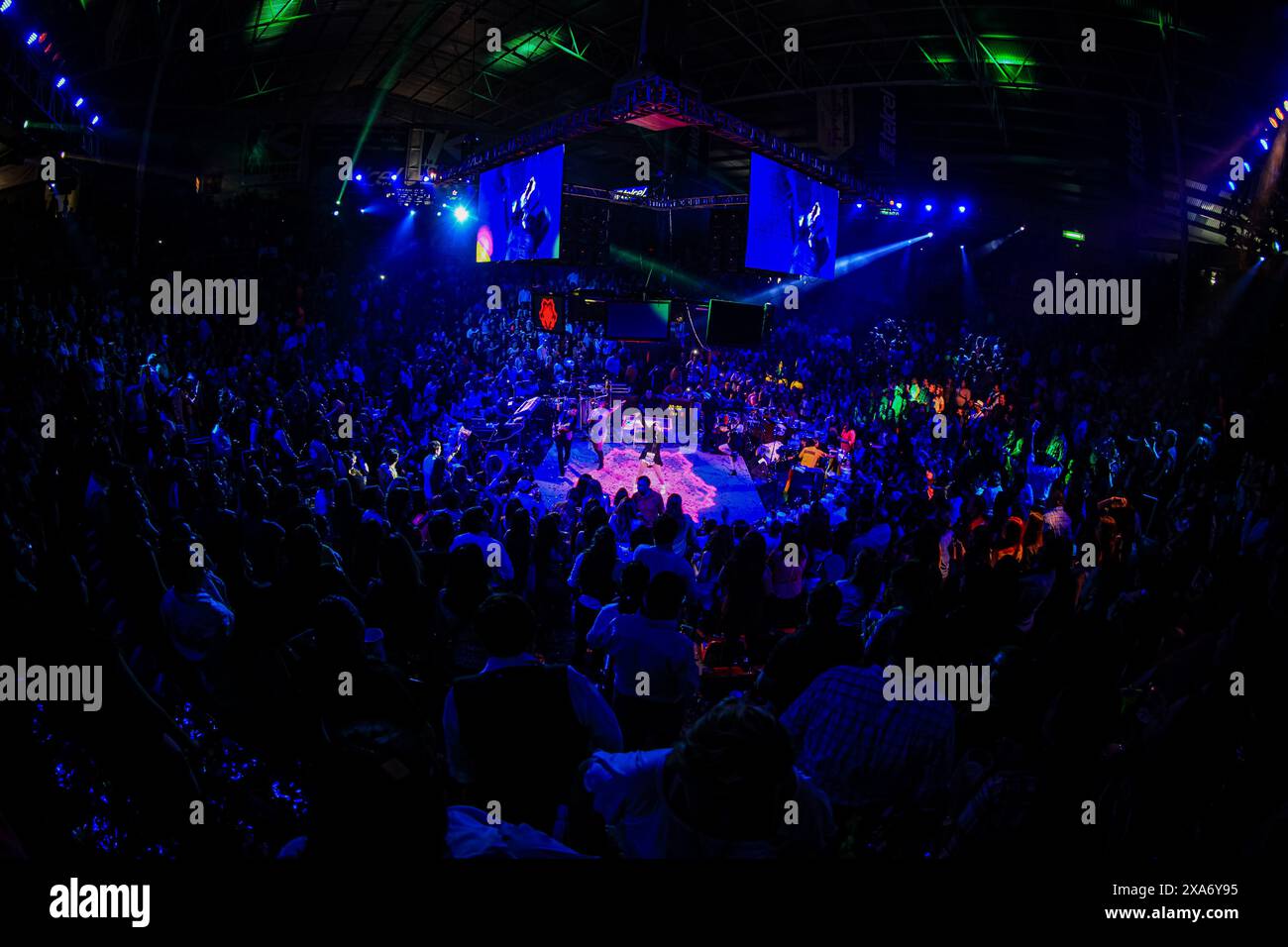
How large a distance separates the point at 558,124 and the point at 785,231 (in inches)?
162

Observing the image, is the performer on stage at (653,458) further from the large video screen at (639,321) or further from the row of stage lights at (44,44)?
the row of stage lights at (44,44)

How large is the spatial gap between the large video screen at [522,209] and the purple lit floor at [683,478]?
3.75 meters

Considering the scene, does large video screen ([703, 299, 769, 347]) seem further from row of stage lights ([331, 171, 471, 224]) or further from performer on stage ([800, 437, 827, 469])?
row of stage lights ([331, 171, 471, 224])

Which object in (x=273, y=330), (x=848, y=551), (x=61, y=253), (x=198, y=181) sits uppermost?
(x=198, y=181)

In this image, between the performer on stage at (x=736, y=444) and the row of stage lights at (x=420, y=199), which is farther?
the row of stage lights at (x=420, y=199)

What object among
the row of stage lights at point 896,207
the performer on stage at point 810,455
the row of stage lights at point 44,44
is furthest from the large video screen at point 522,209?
the row of stage lights at point 896,207

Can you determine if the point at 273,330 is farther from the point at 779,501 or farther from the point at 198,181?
the point at 779,501

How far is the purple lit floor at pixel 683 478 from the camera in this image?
38.6 ft

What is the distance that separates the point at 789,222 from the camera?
40.6 ft

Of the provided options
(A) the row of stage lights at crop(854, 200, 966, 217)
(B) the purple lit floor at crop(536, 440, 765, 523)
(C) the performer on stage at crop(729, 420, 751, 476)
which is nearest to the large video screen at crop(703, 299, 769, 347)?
(C) the performer on stage at crop(729, 420, 751, 476)

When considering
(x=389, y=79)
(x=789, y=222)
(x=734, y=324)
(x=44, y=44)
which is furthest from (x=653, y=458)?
(x=44, y=44)

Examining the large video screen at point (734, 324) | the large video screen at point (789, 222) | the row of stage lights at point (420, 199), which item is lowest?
the large video screen at point (734, 324)
